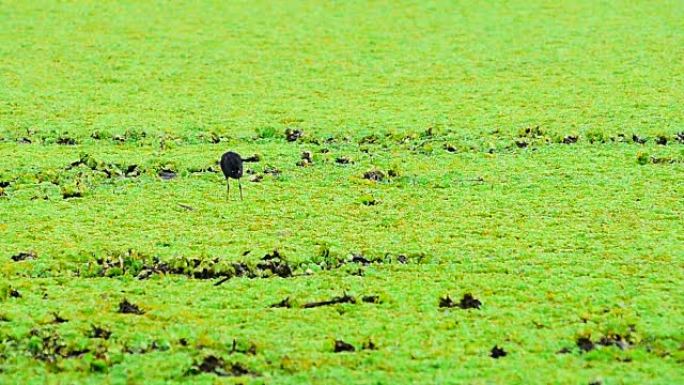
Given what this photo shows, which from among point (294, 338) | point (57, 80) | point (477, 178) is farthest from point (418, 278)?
point (57, 80)

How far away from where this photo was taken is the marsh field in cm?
510

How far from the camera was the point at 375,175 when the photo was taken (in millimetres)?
8398

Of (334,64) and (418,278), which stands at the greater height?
(334,64)

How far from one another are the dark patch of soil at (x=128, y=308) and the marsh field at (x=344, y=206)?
0.01m

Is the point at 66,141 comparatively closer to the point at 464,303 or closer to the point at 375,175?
the point at 375,175

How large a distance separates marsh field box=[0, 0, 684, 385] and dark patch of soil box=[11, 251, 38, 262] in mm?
29

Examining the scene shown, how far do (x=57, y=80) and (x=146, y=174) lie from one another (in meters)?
4.01

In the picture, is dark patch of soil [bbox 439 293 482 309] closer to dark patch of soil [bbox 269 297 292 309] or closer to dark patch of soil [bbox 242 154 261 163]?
dark patch of soil [bbox 269 297 292 309]

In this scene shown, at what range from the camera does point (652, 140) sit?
9.28 metres

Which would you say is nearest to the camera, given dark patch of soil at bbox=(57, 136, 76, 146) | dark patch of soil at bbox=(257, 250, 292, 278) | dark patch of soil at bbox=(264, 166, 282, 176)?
dark patch of soil at bbox=(257, 250, 292, 278)

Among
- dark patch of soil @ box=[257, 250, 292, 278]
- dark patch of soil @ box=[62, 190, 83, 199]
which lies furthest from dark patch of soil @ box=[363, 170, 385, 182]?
dark patch of soil @ box=[62, 190, 83, 199]

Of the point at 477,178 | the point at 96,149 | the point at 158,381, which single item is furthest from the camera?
the point at 96,149

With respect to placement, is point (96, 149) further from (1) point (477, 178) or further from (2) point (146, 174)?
(1) point (477, 178)

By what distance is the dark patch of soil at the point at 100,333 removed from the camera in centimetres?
527
